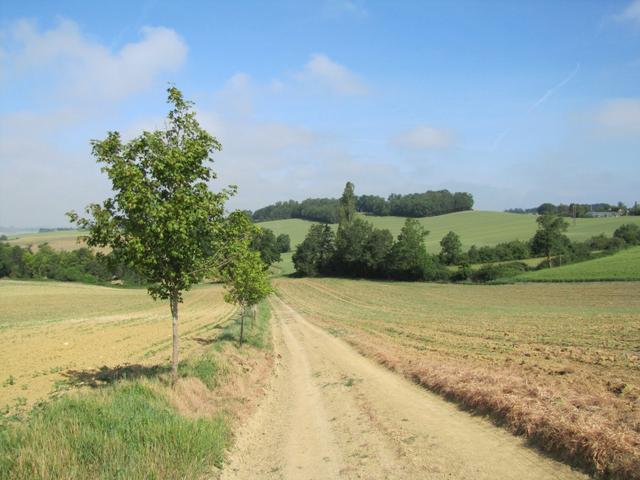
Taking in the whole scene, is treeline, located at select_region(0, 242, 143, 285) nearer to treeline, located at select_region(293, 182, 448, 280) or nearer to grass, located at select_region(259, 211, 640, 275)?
grass, located at select_region(259, 211, 640, 275)

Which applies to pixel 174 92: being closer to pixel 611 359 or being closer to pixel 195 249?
pixel 195 249

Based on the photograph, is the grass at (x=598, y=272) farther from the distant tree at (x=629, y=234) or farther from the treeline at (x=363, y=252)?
the distant tree at (x=629, y=234)

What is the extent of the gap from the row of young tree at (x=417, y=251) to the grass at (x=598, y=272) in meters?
7.27

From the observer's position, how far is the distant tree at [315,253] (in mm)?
102750

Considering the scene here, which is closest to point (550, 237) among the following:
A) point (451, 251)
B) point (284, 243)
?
point (451, 251)

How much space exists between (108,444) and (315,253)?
97089 mm

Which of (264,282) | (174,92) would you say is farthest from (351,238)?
(174,92)

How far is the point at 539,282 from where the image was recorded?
64062 mm

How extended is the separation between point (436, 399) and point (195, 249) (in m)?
7.40

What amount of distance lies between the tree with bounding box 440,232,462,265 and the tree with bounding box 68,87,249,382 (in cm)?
8246

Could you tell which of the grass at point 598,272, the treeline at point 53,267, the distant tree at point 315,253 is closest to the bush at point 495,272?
the grass at point 598,272

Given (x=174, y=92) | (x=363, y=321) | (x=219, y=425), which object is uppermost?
(x=174, y=92)

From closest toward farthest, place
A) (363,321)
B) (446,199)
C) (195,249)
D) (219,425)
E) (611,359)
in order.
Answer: (219,425) < (195,249) < (611,359) < (363,321) < (446,199)

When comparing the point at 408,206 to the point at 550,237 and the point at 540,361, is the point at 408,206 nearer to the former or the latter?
the point at 550,237
